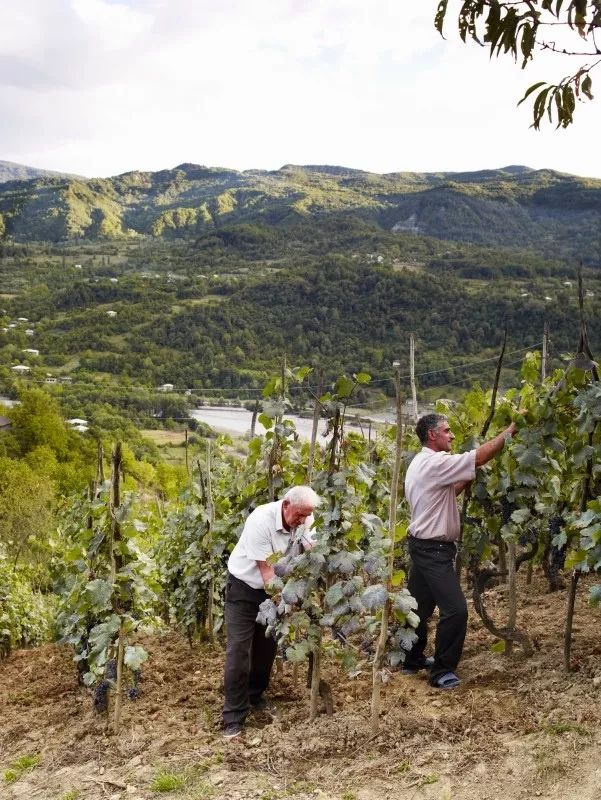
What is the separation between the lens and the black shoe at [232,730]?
14.6ft

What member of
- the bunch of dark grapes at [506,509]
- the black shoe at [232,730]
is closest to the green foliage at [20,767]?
the black shoe at [232,730]

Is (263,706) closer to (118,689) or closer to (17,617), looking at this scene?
(118,689)

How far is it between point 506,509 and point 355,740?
6.11 feet

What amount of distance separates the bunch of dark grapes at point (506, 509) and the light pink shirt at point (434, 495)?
1.66 feet

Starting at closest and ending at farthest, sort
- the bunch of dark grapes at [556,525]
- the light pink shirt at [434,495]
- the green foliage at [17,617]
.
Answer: the light pink shirt at [434,495] → the bunch of dark grapes at [556,525] → the green foliage at [17,617]

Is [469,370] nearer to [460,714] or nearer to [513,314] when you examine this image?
[513,314]

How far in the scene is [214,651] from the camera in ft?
22.4

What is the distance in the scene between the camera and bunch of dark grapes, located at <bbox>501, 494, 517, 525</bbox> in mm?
4902

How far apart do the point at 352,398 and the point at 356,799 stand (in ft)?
7.78

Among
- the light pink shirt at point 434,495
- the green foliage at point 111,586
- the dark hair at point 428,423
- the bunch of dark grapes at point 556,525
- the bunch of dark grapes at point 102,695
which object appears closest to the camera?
the light pink shirt at point 434,495

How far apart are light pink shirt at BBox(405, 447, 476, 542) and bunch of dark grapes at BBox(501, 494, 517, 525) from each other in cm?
50


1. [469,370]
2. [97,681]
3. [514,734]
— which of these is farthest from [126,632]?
[469,370]

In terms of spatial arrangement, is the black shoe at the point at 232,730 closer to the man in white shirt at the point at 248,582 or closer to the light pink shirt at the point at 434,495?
the man in white shirt at the point at 248,582

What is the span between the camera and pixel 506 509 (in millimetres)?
4922
